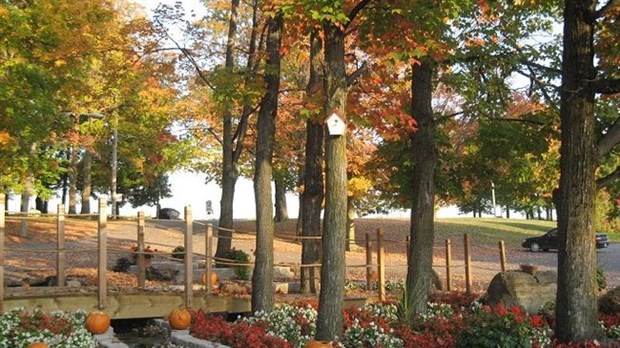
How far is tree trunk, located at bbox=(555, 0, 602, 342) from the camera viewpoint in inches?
371

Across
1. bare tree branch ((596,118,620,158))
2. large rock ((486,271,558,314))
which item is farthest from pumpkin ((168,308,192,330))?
bare tree branch ((596,118,620,158))

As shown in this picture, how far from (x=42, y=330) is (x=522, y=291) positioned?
8344 mm

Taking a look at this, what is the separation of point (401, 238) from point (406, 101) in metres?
24.0

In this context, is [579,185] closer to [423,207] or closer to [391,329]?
[423,207]

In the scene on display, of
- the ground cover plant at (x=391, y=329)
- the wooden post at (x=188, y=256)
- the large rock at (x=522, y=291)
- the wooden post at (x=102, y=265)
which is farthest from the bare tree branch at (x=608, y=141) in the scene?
the wooden post at (x=102, y=265)

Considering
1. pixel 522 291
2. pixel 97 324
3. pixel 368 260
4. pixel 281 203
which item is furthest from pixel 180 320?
pixel 281 203

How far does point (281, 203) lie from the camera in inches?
1757

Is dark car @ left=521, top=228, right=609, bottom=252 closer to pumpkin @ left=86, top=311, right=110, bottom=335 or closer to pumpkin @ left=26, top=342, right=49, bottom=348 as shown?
pumpkin @ left=86, top=311, right=110, bottom=335

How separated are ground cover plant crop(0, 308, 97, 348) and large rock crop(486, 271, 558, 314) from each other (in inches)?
289

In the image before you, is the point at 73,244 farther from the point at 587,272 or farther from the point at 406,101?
the point at 587,272

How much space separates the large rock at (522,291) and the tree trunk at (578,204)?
291 cm

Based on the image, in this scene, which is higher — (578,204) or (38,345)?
(578,204)

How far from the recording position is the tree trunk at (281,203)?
43031 mm

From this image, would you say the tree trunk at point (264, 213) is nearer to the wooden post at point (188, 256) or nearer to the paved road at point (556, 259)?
the wooden post at point (188, 256)
